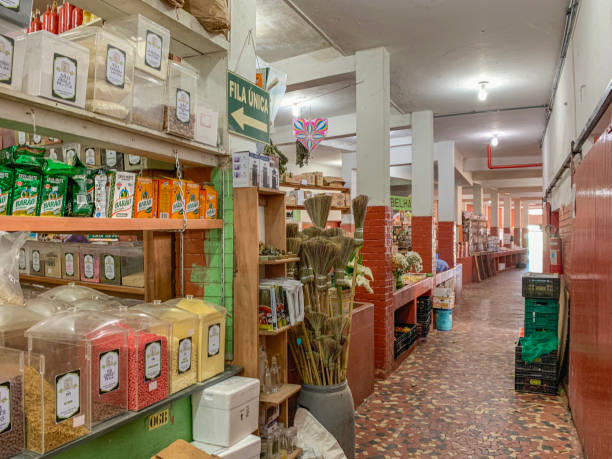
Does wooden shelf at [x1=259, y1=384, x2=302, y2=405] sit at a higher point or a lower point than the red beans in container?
lower

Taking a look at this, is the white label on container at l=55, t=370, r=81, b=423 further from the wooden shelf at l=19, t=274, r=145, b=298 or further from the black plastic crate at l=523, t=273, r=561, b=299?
the black plastic crate at l=523, t=273, r=561, b=299

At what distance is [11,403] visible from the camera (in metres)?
1.49

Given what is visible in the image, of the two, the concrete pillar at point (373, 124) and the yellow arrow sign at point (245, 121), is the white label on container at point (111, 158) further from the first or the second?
the concrete pillar at point (373, 124)

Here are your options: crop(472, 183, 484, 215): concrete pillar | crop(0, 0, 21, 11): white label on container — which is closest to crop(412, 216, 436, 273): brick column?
crop(0, 0, 21, 11): white label on container

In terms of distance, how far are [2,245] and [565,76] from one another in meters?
6.00

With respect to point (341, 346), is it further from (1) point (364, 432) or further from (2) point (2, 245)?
(2) point (2, 245)

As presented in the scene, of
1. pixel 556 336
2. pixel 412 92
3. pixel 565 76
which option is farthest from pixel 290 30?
pixel 556 336

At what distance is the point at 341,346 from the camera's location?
127 inches

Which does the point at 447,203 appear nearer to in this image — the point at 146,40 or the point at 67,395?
the point at 146,40

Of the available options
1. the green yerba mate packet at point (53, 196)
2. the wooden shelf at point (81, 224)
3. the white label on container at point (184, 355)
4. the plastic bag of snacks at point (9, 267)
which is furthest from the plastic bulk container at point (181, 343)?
the green yerba mate packet at point (53, 196)

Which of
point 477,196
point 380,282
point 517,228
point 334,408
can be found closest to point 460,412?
point 380,282

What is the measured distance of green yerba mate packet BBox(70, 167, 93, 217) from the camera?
71.9 inches

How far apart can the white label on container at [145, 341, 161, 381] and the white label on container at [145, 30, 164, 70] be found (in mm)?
1267

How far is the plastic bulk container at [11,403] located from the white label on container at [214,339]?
2.98 ft
